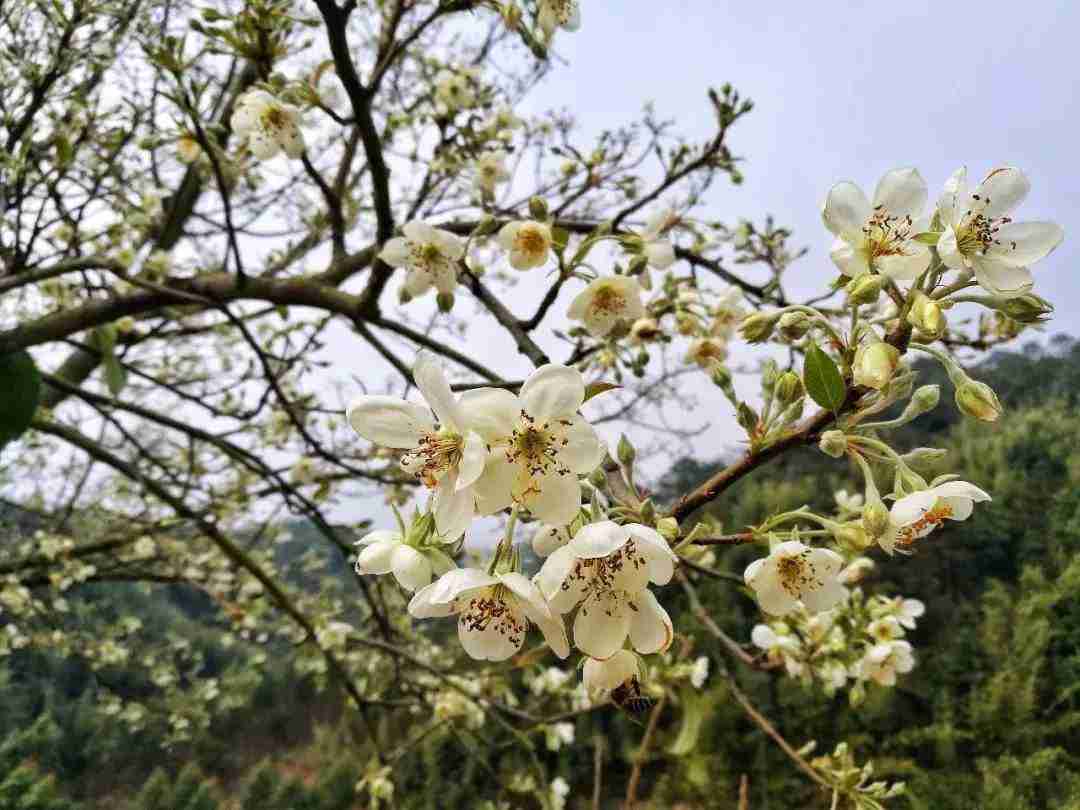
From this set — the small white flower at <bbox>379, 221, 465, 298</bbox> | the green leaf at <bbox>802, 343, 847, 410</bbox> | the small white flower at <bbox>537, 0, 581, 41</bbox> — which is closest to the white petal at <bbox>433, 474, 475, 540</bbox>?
the green leaf at <bbox>802, 343, 847, 410</bbox>

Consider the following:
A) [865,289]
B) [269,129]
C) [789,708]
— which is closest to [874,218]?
[865,289]

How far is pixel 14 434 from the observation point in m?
1.41

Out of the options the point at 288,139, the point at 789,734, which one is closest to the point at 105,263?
the point at 288,139

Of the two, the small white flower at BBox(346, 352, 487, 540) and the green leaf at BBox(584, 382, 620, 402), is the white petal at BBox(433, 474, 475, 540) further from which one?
the green leaf at BBox(584, 382, 620, 402)

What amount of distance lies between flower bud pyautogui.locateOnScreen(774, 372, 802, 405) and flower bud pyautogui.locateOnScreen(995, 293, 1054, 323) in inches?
6.5

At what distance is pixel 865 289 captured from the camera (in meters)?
0.51

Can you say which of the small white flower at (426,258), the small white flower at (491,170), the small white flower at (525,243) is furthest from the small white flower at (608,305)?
the small white flower at (491,170)

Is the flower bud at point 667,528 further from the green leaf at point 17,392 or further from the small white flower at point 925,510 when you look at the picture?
the green leaf at point 17,392

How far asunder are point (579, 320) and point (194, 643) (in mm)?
13049

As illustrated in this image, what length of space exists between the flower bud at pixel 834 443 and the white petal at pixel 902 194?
22 cm

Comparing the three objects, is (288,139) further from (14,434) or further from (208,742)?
(208,742)

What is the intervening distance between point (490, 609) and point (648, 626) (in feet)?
0.44

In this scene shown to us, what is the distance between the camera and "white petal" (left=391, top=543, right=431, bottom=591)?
569 millimetres

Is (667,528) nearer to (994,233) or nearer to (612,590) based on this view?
(612,590)
